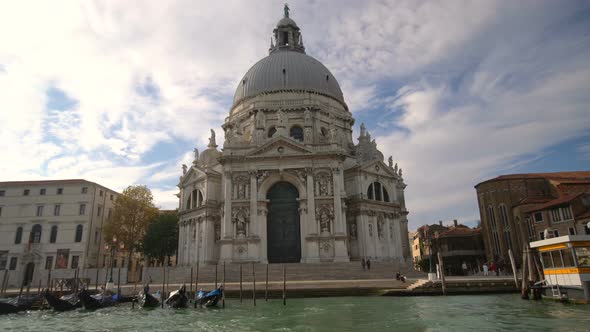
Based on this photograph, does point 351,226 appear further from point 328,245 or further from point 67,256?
point 67,256

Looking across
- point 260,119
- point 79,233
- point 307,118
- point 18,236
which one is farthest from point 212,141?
point 18,236

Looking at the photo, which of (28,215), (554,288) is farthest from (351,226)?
(28,215)

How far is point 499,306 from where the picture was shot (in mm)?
16453

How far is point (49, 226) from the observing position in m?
39.2

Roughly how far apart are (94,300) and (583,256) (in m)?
22.8

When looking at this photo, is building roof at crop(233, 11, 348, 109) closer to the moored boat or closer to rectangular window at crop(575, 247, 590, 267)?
the moored boat

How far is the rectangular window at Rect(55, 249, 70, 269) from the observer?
3800 centimetres

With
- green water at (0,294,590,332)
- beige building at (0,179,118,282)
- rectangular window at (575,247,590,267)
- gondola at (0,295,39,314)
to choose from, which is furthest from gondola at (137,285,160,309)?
beige building at (0,179,118,282)

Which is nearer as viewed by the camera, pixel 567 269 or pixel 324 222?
pixel 567 269

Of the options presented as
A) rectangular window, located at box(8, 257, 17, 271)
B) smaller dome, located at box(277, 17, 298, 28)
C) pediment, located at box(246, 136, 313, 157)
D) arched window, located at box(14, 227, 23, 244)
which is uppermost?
smaller dome, located at box(277, 17, 298, 28)

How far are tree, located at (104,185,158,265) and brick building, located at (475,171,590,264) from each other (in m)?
33.9

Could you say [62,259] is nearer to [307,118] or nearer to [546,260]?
[307,118]

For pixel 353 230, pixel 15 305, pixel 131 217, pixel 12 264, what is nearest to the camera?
pixel 15 305

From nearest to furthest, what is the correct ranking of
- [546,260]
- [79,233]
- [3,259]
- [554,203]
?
[546,260]
[554,203]
[3,259]
[79,233]
